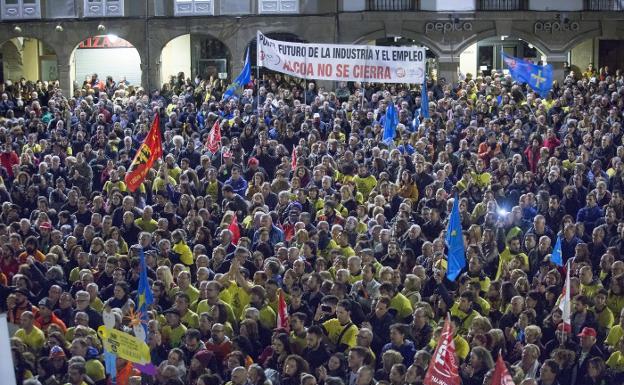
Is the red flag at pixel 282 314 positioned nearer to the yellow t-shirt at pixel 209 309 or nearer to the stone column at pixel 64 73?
the yellow t-shirt at pixel 209 309

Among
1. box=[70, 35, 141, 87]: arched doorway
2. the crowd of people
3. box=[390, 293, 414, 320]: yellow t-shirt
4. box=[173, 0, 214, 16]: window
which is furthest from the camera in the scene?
box=[70, 35, 141, 87]: arched doorway

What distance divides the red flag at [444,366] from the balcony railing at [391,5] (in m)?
26.5

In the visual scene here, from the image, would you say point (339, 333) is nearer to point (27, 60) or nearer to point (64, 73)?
point (64, 73)

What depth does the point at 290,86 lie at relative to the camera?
3130 centimetres

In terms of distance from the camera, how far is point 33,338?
1322 centimetres

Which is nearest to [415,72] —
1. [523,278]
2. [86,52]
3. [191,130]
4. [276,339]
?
[191,130]

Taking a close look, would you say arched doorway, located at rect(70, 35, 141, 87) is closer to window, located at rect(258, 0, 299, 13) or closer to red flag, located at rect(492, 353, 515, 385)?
window, located at rect(258, 0, 299, 13)

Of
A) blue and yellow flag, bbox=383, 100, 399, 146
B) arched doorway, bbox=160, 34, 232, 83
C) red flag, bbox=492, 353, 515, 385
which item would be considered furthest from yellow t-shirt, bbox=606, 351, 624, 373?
arched doorway, bbox=160, 34, 232, 83

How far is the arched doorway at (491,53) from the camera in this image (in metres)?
38.8

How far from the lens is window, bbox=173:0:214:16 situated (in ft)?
123

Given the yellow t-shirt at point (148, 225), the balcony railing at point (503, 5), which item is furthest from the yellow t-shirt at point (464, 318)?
the balcony railing at point (503, 5)

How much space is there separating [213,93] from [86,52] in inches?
456

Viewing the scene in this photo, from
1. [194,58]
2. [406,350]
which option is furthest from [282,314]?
[194,58]

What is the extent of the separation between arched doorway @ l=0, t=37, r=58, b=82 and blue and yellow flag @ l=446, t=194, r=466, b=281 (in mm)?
27280
